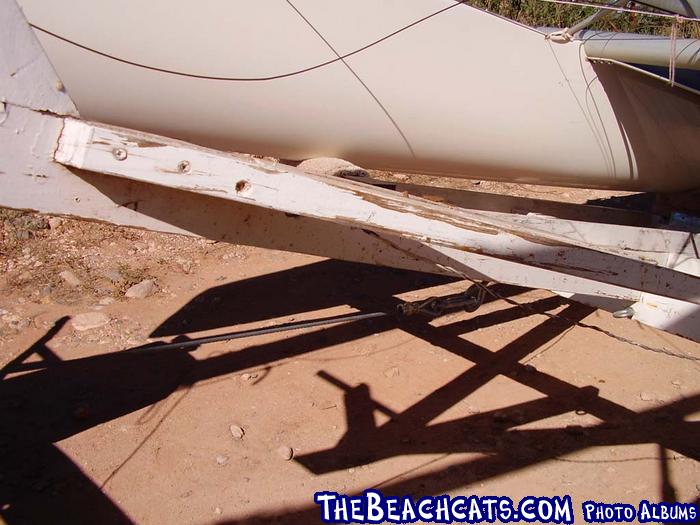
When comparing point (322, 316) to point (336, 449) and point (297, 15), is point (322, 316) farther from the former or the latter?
point (297, 15)

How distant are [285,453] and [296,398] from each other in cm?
47

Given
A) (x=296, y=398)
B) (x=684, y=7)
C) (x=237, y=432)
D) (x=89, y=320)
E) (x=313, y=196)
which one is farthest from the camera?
(x=89, y=320)

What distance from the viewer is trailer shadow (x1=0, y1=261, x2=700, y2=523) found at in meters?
3.28

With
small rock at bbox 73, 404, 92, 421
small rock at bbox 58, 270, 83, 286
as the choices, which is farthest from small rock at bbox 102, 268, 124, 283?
small rock at bbox 73, 404, 92, 421

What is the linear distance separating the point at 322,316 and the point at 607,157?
202 cm

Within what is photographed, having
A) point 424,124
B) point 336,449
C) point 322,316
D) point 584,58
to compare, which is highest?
point 584,58

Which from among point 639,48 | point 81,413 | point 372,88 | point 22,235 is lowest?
point 81,413

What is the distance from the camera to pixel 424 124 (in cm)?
311

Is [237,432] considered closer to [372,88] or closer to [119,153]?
[372,88]

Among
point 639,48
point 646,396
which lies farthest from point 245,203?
point 646,396

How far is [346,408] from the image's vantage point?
154 inches

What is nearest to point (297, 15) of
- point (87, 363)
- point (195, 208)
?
point (195, 208)

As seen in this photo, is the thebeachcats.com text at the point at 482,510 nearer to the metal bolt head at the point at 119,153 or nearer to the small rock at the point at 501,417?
the small rock at the point at 501,417

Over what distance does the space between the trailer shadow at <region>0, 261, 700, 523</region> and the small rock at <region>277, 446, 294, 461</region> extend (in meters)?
0.06
